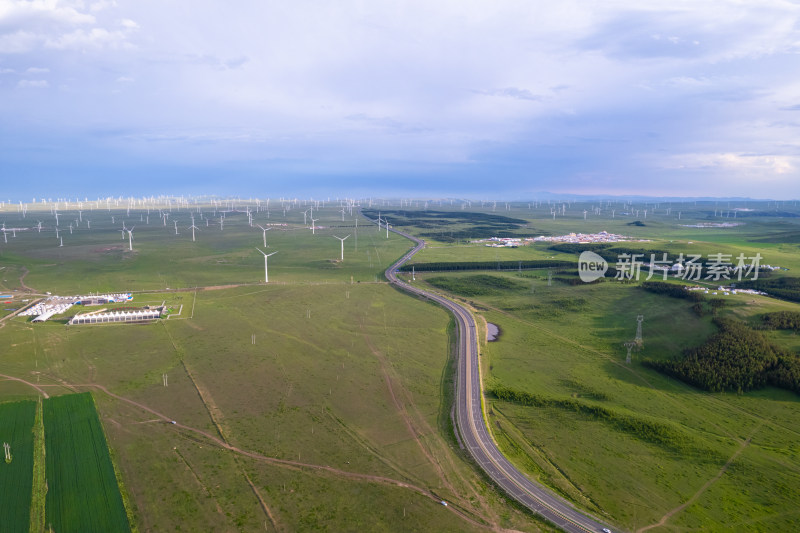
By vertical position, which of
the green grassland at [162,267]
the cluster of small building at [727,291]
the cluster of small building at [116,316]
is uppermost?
the cluster of small building at [727,291]

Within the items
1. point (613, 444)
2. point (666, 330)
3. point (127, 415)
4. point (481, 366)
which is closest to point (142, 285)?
point (127, 415)

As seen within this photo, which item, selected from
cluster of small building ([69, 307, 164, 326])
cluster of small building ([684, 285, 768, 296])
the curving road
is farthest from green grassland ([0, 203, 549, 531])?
cluster of small building ([684, 285, 768, 296])

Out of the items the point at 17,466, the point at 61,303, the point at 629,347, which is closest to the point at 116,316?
the point at 61,303

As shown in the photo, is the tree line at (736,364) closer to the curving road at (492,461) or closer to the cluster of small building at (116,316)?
the curving road at (492,461)

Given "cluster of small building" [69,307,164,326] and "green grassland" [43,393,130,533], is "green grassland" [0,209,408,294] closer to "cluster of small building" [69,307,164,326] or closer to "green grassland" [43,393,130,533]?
"cluster of small building" [69,307,164,326]

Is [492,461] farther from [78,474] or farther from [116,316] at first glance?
[116,316]

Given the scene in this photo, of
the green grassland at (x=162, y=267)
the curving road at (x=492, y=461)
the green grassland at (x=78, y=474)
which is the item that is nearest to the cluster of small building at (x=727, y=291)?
the curving road at (x=492, y=461)
